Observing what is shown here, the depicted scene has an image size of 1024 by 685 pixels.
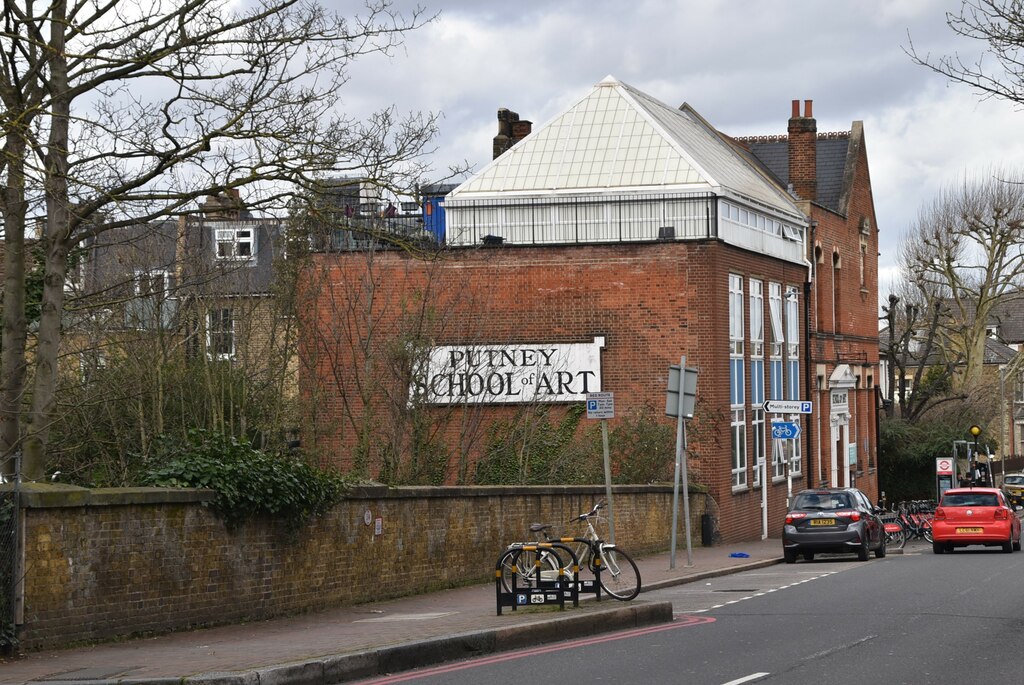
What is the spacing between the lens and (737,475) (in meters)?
35.8

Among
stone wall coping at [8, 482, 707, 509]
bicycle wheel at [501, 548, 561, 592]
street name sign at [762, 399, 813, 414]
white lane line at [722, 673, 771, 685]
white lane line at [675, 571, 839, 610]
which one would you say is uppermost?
street name sign at [762, 399, 813, 414]

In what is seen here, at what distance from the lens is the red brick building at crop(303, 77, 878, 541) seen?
104 ft

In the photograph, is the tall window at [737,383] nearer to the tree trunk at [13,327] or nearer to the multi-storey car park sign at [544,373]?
the multi-storey car park sign at [544,373]

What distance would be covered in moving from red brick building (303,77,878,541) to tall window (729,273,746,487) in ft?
0.28

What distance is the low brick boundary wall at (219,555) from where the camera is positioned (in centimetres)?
1279

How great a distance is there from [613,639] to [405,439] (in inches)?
658

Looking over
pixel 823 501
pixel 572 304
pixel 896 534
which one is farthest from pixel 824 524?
pixel 572 304

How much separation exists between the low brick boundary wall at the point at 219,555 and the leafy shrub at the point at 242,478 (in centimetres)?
20

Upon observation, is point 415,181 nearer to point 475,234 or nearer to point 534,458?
point 534,458

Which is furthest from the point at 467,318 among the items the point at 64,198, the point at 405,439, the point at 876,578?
the point at 64,198

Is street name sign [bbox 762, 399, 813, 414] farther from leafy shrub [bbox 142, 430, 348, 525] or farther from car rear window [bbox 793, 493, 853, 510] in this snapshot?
leafy shrub [bbox 142, 430, 348, 525]

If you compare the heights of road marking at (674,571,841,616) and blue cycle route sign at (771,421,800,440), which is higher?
blue cycle route sign at (771,421,800,440)

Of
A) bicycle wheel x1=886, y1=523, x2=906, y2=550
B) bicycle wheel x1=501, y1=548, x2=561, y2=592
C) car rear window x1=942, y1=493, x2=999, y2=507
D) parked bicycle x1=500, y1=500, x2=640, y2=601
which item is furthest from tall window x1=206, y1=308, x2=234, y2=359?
bicycle wheel x1=886, y1=523, x2=906, y2=550

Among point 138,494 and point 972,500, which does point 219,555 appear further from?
point 972,500
